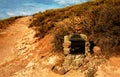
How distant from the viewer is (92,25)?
24844 millimetres

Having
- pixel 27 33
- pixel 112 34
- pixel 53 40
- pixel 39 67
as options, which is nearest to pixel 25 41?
pixel 27 33

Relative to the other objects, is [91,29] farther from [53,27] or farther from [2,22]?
[2,22]

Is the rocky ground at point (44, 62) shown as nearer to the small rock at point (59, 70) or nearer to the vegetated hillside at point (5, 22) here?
the small rock at point (59, 70)

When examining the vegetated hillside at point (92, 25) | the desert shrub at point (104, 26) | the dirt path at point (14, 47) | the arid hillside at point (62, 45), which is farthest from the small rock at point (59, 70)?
the desert shrub at point (104, 26)

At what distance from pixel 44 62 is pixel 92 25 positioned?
16.2 feet

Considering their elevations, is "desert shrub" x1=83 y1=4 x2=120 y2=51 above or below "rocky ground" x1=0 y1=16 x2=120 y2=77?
above

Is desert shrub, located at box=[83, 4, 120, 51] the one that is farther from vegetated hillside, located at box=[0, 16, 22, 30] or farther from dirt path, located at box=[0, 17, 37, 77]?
vegetated hillside, located at box=[0, 16, 22, 30]

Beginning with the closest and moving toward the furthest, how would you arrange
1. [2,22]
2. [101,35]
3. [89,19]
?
1. [101,35]
2. [89,19]
3. [2,22]

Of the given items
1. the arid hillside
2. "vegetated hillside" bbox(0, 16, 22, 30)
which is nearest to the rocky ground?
the arid hillside

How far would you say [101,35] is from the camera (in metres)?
23.9

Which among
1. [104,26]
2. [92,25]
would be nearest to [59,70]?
[92,25]

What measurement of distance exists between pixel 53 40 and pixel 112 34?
4.67 metres

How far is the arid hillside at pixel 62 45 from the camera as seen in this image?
70.9 feet

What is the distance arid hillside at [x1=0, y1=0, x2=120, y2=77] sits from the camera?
21.6 meters
